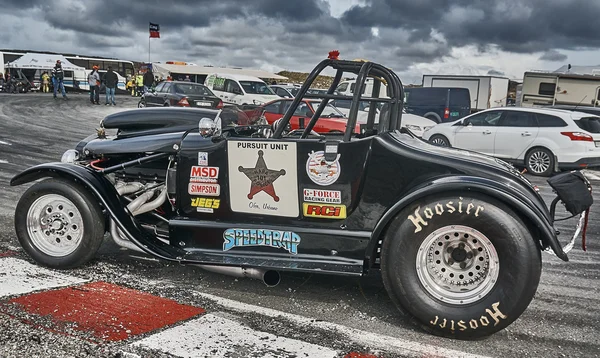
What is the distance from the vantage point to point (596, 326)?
375 cm

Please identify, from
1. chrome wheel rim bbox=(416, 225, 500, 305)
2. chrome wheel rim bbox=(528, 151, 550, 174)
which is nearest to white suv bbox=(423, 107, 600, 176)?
chrome wheel rim bbox=(528, 151, 550, 174)

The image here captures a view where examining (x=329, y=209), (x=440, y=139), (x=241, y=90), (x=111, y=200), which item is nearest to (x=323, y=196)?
(x=329, y=209)

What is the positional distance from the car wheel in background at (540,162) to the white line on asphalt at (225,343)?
33.8 ft

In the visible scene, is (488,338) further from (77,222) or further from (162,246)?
(77,222)

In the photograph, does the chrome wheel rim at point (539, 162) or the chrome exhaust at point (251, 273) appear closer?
the chrome exhaust at point (251, 273)

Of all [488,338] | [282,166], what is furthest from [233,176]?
[488,338]

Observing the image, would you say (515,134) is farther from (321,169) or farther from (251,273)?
(251,273)

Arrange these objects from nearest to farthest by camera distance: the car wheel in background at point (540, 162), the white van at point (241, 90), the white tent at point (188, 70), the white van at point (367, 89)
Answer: the white van at point (367, 89) → the car wheel in background at point (540, 162) → the white van at point (241, 90) → the white tent at point (188, 70)

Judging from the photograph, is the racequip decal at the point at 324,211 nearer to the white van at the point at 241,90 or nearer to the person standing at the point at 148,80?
the white van at the point at 241,90

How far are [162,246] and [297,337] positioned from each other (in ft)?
5.01

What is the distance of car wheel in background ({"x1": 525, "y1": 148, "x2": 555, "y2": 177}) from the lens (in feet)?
39.0

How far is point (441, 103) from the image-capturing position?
21344mm

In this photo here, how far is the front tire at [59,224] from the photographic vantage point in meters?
4.38

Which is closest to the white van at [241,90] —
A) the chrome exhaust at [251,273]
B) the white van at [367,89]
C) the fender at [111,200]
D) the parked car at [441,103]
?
the parked car at [441,103]
